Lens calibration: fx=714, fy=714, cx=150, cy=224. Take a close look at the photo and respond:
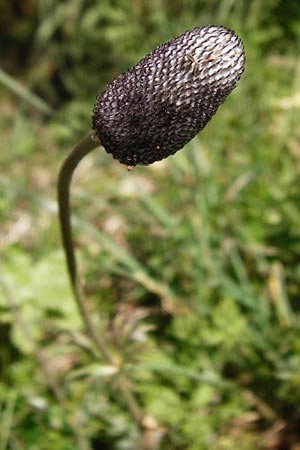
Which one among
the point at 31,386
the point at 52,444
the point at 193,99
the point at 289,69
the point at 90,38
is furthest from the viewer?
the point at 90,38

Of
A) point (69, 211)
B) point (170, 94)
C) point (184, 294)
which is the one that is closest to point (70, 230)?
point (69, 211)

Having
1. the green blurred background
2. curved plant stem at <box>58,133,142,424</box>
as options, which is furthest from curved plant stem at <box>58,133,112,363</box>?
the green blurred background

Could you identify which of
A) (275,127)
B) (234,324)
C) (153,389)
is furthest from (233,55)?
(275,127)

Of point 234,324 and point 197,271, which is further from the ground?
point 197,271

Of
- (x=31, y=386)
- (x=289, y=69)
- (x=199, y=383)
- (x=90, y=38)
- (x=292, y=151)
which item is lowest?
(x=199, y=383)

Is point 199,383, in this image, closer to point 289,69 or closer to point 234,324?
point 234,324

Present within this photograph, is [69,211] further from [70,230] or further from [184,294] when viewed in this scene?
[184,294]

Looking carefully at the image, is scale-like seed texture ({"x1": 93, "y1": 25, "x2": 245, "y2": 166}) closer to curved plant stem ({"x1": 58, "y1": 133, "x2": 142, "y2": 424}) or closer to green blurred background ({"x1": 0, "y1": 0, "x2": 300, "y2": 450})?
curved plant stem ({"x1": 58, "y1": 133, "x2": 142, "y2": 424})
